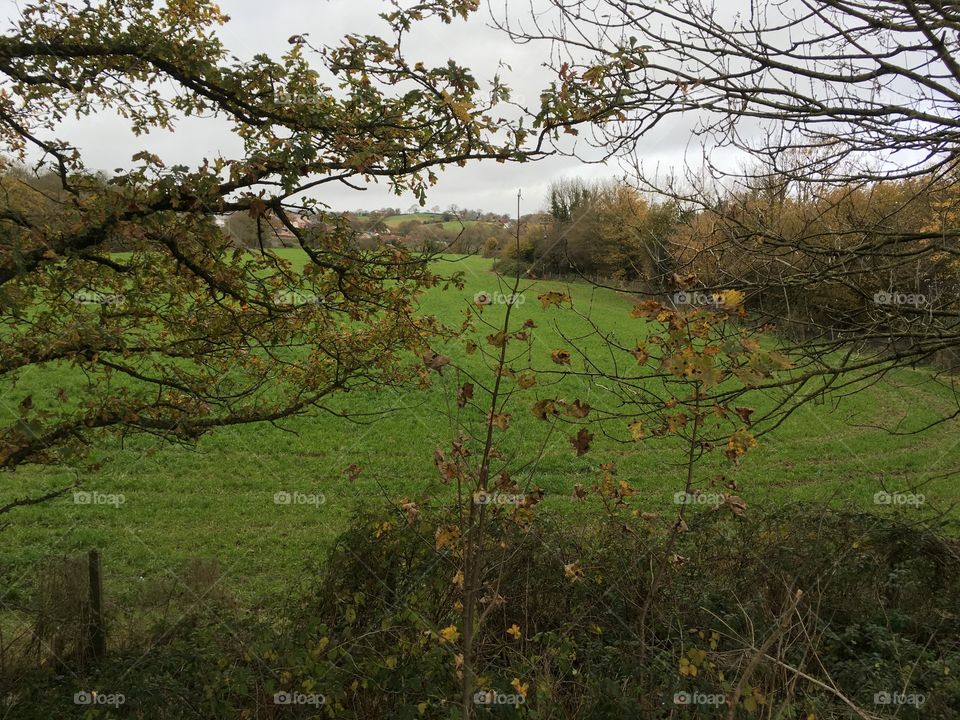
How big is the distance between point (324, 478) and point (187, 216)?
30.6 ft

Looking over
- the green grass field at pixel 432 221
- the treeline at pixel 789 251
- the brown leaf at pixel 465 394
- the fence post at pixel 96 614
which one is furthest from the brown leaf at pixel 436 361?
the fence post at pixel 96 614

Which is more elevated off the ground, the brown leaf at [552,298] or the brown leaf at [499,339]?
the brown leaf at [552,298]

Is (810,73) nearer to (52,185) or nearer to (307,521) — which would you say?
(52,185)

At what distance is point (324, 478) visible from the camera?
12852mm

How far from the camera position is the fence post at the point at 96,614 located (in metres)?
5.60

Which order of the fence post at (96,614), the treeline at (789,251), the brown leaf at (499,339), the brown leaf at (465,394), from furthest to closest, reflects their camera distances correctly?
the fence post at (96,614) < the treeline at (789,251) < the brown leaf at (465,394) < the brown leaf at (499,339)

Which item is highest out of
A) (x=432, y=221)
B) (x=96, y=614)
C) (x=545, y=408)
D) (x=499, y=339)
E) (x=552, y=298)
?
(x=432, y=221)

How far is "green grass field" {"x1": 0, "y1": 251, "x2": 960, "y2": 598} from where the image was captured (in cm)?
959

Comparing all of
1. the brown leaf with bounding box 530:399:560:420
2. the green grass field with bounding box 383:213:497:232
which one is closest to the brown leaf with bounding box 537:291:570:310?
the brown leaf with bounding box 530:399:560:420

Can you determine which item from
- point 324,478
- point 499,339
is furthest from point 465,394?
point 324,478

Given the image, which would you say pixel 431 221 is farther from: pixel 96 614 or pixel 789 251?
pixel 96 614

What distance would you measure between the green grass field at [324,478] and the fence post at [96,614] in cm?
231

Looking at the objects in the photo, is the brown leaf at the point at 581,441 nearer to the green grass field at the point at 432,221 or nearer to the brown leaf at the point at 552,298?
the brown leaf at the point at 552,298

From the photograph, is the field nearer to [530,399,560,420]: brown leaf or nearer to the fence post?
[530,399,560,420]: brown leaf
